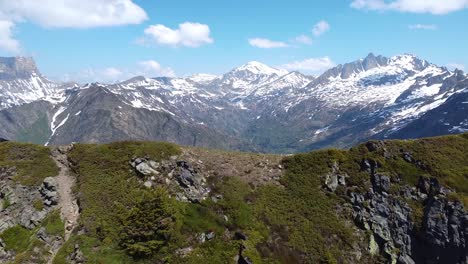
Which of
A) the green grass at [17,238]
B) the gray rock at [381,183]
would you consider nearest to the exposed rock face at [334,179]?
the gray rock at [381,183]

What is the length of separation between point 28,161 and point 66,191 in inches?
438

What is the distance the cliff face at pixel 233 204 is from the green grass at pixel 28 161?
7.0 inches

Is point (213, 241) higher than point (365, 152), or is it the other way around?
point (365, 152)

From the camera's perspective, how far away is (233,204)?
6725 centimetres

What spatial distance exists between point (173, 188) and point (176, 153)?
9.04 metres

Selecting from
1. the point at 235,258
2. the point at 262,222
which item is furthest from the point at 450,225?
the point at 235,258

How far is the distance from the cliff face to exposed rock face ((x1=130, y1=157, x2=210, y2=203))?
0.17 metres

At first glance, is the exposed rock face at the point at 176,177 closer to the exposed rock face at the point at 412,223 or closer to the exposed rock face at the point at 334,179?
the exposed rock face at the point at 334,179

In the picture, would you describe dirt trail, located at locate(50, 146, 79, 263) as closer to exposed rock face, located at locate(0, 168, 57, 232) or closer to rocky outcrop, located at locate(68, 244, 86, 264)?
exposed rock face, located at locate(0, 168, 57, 232)

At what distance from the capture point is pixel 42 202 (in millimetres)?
67312

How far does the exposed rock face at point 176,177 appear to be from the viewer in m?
68.6

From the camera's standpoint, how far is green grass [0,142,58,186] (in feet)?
233

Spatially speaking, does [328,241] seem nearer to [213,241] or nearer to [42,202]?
[213,241]

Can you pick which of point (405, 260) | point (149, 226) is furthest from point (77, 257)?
point (405, 260)
